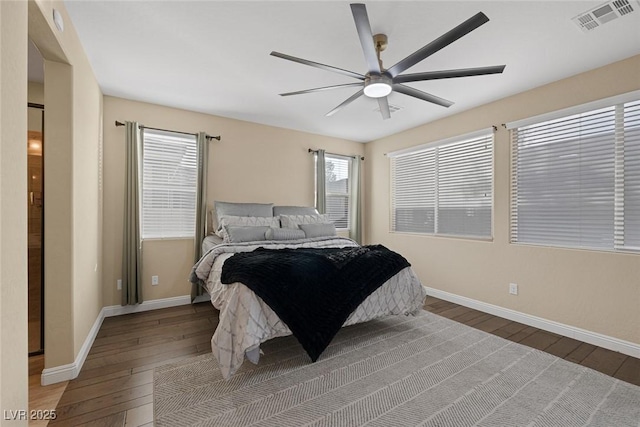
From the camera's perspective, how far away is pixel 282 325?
Answer: 2119mm

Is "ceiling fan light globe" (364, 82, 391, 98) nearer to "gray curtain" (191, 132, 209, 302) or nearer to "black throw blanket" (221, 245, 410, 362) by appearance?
"black throw blanket" (221, 245, 410, 362)

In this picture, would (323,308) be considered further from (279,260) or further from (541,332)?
(541,332)

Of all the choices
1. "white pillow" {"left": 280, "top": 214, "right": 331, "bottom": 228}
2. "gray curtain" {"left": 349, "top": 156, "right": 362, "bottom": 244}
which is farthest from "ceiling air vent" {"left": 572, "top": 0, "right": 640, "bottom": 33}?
"gray curtain" {"left": 349, "top": 156, "right": 362, "bottom": 244}

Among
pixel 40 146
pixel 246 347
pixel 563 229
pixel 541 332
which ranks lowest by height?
pixel 541 332

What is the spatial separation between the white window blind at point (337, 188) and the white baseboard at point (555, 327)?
211 centimetres

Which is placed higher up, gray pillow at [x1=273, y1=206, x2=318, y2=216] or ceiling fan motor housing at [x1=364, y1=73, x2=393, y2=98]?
ceiling fan motor housing at [x1=364, y1=73, x2=393, y2=98]

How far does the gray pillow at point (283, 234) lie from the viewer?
3377 millimetres

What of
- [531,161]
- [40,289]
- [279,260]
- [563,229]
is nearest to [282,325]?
[279,260]

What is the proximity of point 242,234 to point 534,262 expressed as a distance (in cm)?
321

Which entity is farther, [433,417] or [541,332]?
[541,332]

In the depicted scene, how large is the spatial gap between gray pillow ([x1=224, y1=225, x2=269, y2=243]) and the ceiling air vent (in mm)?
3263

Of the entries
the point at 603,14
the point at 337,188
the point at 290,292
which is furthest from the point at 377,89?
the point at 337,188

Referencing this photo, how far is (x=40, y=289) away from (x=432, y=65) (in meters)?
3.84

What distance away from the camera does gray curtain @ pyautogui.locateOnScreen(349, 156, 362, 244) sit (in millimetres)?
5066
